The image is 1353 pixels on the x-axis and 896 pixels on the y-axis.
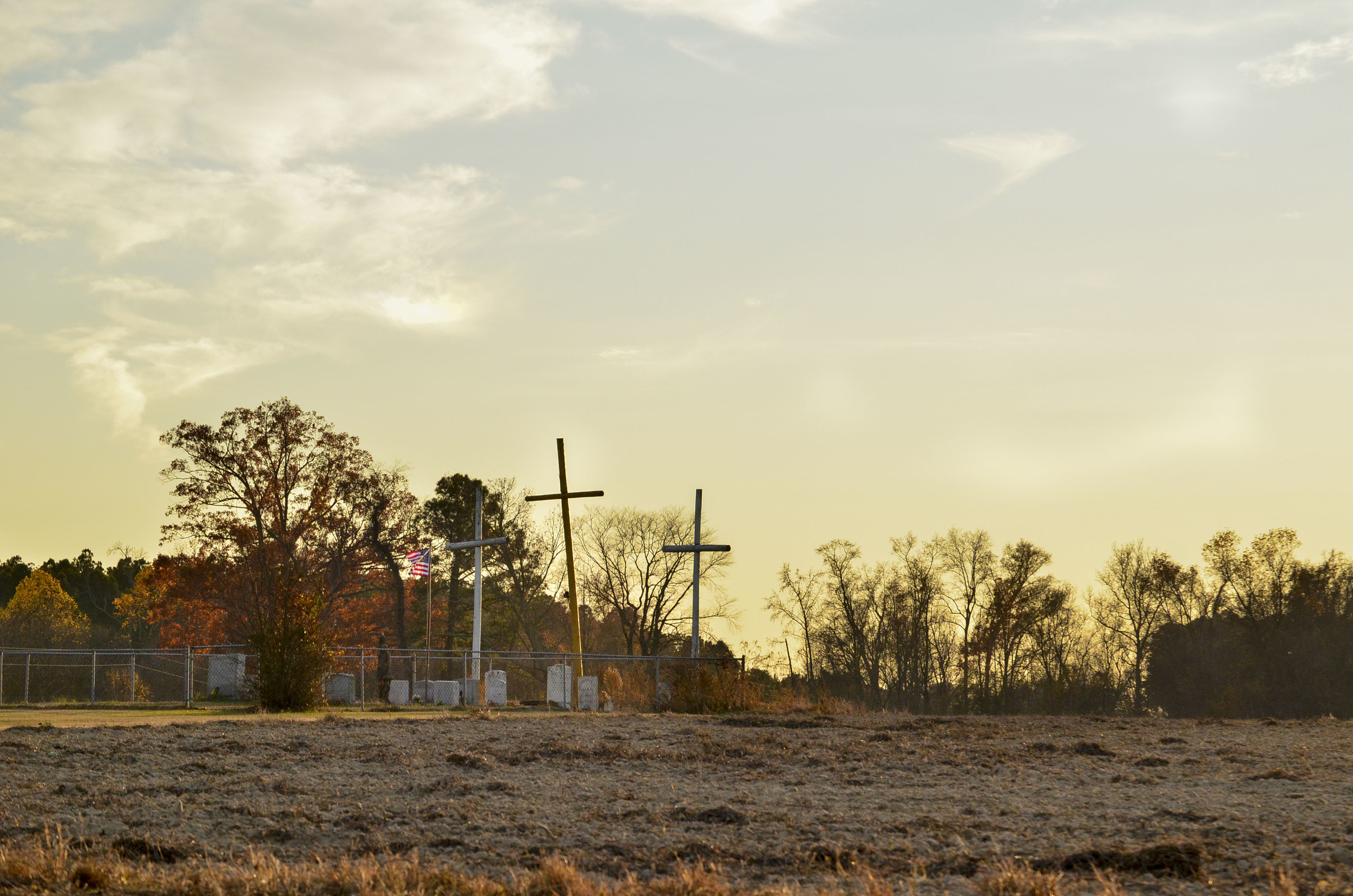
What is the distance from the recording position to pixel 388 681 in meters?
38.6

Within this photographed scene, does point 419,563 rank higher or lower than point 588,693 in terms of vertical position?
higher

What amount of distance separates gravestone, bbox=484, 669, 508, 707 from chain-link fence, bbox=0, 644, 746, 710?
33 millimetres

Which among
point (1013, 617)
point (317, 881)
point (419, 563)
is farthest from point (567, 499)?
point (317, 881)

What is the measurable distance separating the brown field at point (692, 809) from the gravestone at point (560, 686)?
15.0 meters

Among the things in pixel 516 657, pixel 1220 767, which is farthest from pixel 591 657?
pixel 1220 767

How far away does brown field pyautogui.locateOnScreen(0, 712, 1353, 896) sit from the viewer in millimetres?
6832

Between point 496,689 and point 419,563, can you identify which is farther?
point 419,563

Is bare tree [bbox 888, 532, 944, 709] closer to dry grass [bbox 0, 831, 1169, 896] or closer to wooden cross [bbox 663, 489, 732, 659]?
wooden cross [bbox 663, 489, 732, 659]

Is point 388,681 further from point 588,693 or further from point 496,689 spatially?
point 588,693

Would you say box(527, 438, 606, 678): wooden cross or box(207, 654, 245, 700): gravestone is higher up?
box(527, 438, 606, 678): wooden cross

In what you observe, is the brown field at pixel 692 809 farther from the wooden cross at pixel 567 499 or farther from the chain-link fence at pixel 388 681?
the wooden cross at pixel 567 499

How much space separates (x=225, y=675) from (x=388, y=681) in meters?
4.77

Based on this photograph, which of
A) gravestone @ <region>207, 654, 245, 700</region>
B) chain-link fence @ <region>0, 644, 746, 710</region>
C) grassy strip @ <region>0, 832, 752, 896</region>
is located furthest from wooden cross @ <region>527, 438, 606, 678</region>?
grassy strip @ <region>0, 832, 752, 896</region>

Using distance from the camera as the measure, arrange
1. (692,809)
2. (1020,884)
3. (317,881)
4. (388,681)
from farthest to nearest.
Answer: (388,681)
(692,809)
(317,881)
(1020,884)
